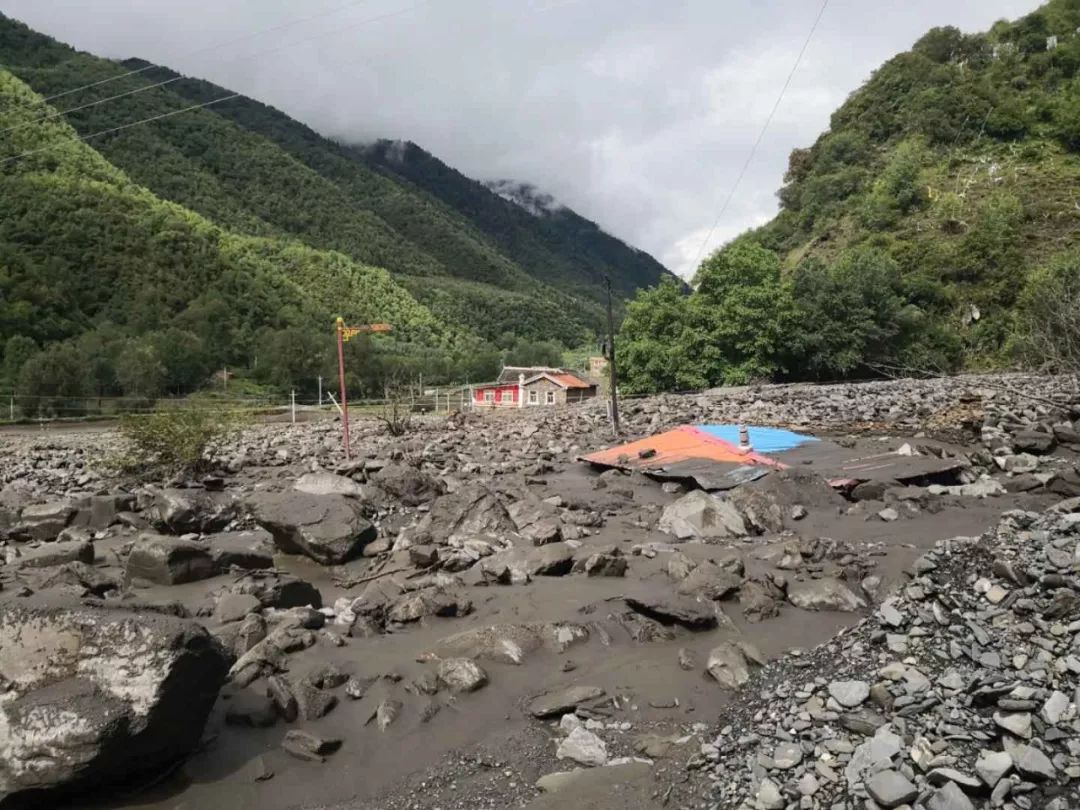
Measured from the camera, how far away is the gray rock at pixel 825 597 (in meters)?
6.94

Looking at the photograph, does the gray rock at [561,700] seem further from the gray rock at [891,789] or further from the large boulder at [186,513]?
the large boulder at [186,513]

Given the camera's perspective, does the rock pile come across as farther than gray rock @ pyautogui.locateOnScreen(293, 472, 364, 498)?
No

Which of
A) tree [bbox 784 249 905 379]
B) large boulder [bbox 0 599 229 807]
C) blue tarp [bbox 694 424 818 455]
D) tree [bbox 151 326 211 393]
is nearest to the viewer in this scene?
large boulder [bbox 0 599 229 807]

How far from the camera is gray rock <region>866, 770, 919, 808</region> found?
3529 mm

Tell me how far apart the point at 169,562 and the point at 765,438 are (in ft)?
37.5

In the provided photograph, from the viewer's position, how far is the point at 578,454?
17.3 metres

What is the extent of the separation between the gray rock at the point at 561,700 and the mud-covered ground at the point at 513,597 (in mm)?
23

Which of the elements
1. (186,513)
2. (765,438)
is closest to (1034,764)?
(186,513)

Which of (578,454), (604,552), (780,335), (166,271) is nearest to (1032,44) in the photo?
(780,335)

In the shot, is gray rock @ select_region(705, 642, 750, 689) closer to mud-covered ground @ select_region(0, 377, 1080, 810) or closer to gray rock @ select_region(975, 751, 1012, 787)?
mud-covered ground @ select_region(0, 377, 1080, 810)

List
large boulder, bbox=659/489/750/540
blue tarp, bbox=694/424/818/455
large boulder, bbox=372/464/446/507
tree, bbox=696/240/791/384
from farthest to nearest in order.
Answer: tree, bbox=696/240/791/384
blue tarp, bbox=694/424/818/455
large boulder, bbox=372/464/446/507
large boulder, bbox=659/489/750/540

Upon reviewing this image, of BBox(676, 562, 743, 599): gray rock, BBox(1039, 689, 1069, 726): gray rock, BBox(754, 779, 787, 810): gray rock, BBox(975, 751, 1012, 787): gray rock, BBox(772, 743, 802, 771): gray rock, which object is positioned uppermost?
BBox(1039, 689, 1069, 726): gray rock

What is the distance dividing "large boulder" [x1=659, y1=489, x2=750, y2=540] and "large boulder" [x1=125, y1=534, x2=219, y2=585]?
19.4 feet

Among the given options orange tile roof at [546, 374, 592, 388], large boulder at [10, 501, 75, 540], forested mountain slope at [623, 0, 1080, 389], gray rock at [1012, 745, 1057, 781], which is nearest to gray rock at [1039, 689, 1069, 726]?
gray rock at [1012, 745, 1057, 781]
